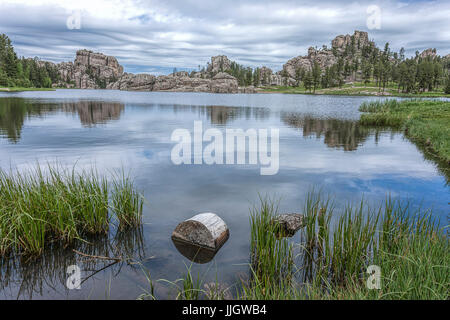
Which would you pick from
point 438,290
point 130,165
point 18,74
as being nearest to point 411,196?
point 438,290

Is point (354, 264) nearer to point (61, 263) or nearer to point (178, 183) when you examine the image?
point (61, 263)

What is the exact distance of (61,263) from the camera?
786cm

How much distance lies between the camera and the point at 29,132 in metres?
29.0

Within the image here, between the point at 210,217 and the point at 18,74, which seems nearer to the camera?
the point at 210,217

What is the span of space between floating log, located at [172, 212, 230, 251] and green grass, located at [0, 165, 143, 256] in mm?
1834

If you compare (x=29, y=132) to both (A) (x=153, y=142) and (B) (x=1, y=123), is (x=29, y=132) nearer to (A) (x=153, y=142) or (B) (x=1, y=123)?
(B) (x=1, y=123)

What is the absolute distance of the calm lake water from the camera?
24.5 feet

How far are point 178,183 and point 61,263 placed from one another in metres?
7.67

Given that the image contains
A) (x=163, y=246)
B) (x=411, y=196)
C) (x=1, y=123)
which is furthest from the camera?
(x=1, y=123)

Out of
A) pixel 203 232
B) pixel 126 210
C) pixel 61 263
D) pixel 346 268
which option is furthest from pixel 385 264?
pixel 61 263

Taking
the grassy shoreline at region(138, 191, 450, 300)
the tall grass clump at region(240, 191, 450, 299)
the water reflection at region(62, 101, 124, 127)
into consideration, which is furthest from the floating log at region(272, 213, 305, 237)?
the water reflection at region(62, 101, 124, 127)
